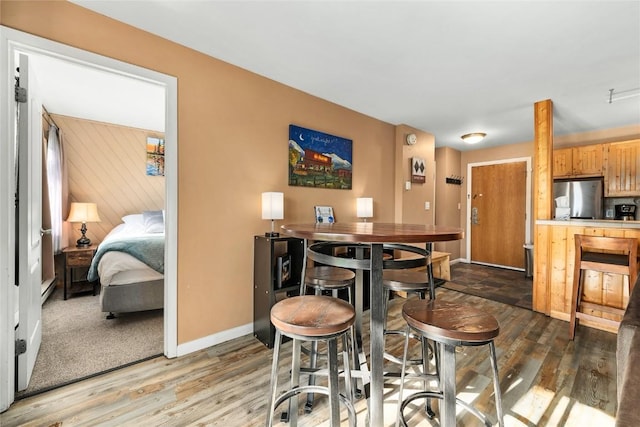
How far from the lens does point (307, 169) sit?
2.94 metres

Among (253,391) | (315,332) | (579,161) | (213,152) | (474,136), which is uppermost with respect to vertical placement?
(474,136)

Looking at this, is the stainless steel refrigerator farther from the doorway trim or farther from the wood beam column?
the wood beam column

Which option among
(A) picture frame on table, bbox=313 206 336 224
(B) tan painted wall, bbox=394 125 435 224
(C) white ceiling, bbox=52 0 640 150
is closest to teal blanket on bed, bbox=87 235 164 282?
(A) picture frame on table, bbox=313 206 336 224

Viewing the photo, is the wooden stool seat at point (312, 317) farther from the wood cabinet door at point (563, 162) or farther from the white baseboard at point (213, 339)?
the wood cabinet door at point (563, 162)

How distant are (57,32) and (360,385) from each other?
111 inches

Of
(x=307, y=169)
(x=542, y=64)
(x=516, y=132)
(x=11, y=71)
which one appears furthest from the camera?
(x=516, y=132)

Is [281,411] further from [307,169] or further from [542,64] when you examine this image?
[542,64]

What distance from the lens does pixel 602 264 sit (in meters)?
2.32

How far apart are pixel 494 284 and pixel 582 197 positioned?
1.81m

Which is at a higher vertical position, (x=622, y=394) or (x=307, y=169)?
(x=307, y=169)

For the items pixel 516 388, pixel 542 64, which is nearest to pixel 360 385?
pixel 516 388

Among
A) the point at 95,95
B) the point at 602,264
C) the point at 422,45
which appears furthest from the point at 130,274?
the point at 602,264

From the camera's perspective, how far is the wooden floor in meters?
1.48

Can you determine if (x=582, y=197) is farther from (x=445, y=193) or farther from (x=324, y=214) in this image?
(x=324, y=214)
